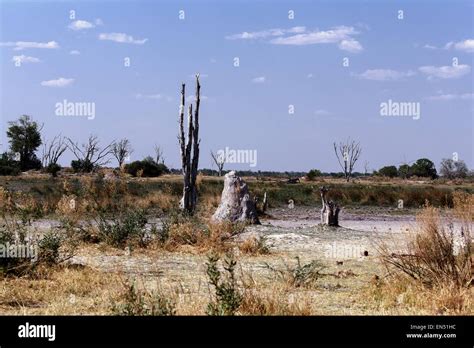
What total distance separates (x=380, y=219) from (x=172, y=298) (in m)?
20.1

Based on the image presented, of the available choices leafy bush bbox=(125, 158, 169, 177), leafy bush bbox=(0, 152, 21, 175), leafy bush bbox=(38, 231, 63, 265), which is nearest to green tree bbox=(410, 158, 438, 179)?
leafy bush bbox=(125, 158, 169, 177)

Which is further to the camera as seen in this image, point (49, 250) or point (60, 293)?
point (49, 250)

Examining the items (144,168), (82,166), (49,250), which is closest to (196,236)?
(49,250)

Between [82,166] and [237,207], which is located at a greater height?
Answer: [82,166]

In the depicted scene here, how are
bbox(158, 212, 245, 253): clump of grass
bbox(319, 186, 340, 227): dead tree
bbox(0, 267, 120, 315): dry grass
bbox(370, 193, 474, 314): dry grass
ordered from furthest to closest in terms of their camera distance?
1. bbox(319, 186, 340, 227): dead tree
2. bbox(158, 212, 245, 253): clump of grass
3. bbox(370, 193, 474, 314): dry grass
4. bbox(0, 267, 120, 315): dry grass

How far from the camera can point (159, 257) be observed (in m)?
13.6

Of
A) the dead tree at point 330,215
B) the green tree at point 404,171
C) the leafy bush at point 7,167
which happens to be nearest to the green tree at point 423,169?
the green tree at point 404,171

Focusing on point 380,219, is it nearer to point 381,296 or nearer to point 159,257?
point 159,257

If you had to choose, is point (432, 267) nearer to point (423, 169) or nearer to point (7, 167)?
point (7, 167)

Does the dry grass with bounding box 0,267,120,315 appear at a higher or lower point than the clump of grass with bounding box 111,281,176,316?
lower

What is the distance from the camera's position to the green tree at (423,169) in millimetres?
82000

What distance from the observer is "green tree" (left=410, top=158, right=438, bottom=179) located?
269 ft

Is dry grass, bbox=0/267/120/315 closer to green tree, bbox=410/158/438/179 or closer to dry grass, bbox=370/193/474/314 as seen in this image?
dry grass, bbox=370/193/474/314

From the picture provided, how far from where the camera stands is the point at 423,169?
81875 mm
